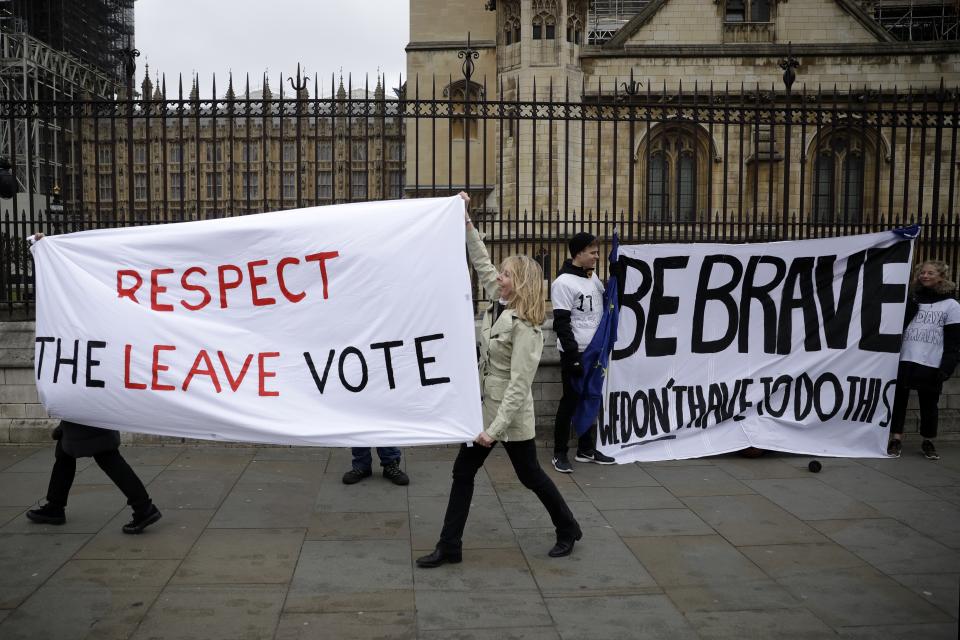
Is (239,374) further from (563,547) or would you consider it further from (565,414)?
(565,414)

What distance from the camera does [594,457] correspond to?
7762 millimetres

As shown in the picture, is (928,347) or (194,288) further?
(928,347)

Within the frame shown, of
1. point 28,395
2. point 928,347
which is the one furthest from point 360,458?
point 928,347

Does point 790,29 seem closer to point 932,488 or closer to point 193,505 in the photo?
point 932,488

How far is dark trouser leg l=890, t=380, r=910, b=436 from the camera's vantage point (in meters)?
8.09

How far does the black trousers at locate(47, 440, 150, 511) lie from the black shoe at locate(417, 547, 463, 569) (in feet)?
6.49

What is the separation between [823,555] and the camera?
17.4ft

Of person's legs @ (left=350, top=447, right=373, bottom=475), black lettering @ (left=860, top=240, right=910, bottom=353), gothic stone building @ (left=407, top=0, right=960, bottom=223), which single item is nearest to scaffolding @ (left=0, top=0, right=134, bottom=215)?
gothic stone building @ (left=407, top=0, right=960, bottom=223)

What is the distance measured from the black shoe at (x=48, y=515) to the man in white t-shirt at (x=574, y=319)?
393cm

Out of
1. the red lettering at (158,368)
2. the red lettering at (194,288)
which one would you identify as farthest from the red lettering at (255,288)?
the red lettering at (158,368)

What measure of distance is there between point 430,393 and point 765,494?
3.13 meters

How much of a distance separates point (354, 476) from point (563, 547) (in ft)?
7.70

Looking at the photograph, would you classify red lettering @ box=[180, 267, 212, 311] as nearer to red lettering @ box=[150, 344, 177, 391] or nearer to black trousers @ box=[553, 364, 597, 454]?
red lettering @ box=[150, 344, 177, 391]

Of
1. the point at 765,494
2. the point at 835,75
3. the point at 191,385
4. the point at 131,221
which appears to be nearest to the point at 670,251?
the point at 765,494
